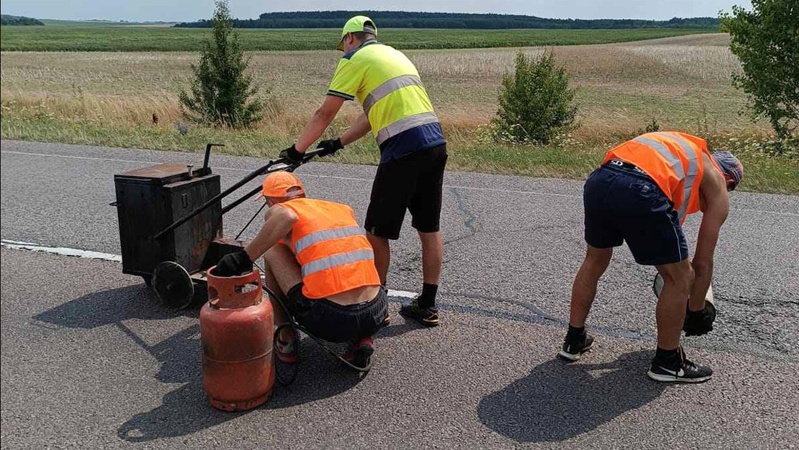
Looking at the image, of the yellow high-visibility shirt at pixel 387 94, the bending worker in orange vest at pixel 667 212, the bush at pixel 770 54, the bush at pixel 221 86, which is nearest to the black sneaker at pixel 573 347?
the bending worker in orange vest at pixel 667 212

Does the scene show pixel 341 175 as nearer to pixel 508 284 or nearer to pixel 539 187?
pixel 539 187

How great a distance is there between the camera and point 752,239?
6680 mm

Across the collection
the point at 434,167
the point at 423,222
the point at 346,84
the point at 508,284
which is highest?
the point at 346,84

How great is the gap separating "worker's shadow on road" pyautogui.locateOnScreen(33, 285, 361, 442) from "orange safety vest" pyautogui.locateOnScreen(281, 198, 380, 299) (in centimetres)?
53

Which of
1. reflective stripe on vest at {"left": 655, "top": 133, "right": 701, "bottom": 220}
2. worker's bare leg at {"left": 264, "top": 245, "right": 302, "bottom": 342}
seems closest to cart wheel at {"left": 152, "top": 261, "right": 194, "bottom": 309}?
worker's bare leg at {"left": 264, "top": 245, "right": 302, "bottom": 342}

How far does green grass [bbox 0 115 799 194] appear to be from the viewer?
9539 mm

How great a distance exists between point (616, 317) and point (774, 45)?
1063cm

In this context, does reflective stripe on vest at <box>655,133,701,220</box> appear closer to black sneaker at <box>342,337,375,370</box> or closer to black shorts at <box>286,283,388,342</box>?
black shorts at <box>286,283,388,342</box>

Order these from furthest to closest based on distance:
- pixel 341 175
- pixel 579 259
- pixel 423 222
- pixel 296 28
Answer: pixel 296 28
pixel 341 175
pixel 579 259
pixel 423 222

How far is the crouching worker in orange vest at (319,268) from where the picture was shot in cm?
370

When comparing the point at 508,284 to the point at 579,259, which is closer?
the point at 508,284

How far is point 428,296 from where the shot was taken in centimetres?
462

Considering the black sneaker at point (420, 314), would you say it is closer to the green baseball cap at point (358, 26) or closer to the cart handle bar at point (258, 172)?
the cart handle bar at point (258, 172)

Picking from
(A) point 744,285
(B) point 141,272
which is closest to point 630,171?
(A) point 744,285
